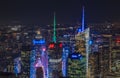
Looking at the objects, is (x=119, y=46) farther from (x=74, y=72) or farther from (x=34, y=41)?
(x=34, y=41)

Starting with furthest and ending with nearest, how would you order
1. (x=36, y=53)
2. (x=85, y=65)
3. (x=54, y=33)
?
(x=36, y=53), (x=85, y=65), (x=54, y=33)

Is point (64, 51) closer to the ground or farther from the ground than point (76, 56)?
farther from the ground

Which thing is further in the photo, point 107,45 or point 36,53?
point 36,53

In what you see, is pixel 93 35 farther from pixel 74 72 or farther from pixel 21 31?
pixel 21 31

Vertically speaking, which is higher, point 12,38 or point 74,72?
point 12,38

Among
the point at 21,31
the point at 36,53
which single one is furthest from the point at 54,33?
the point at 36,53

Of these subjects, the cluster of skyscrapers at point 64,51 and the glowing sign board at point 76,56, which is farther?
the glowing sign board at point 76,56

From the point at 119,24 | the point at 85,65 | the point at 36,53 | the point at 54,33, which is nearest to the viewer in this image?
the point at 119,24

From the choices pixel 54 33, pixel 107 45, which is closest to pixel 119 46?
pixel 107 45

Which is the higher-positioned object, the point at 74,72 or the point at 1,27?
the point at 1,27

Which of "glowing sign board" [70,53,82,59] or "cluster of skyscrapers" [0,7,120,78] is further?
"glowing sign board" [70,53,82,59]
